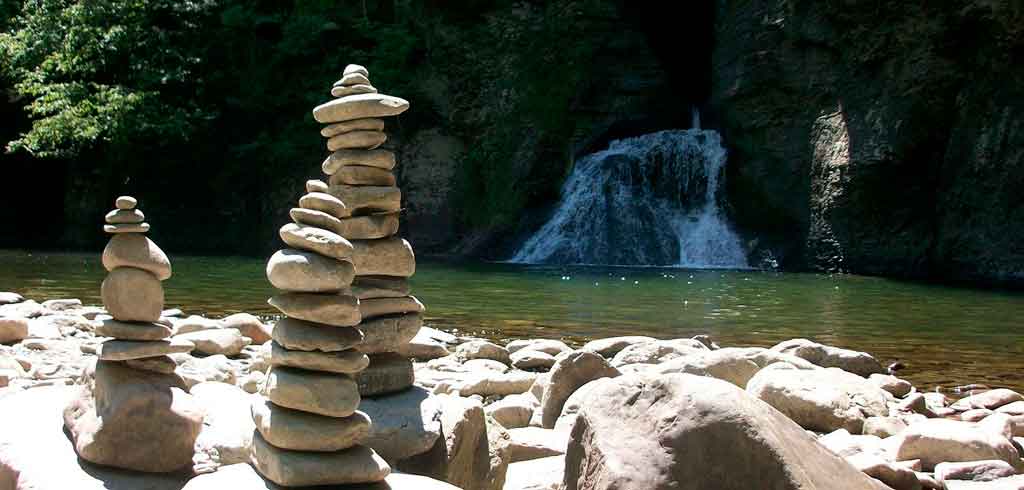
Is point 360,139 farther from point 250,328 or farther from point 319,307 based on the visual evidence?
point 250,328

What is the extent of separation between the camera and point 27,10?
24391 mm

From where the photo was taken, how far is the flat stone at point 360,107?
426 cm

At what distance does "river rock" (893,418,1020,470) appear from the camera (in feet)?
14.7

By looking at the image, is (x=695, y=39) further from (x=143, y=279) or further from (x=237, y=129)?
(x=143, y=279)

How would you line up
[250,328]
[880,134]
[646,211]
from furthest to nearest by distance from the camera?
[646,211], [880,134], [250,328]

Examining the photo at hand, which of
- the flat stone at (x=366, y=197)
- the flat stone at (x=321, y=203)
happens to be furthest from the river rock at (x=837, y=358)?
the flat stone at (x=321, y=203)

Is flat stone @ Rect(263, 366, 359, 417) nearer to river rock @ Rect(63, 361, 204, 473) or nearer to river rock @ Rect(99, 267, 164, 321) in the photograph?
river rock @ Rect(63, 361, 204, 473)

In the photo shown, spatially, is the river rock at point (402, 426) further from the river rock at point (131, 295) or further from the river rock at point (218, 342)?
the river rock at point (218, 342)

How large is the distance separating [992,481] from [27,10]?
81.6 ft

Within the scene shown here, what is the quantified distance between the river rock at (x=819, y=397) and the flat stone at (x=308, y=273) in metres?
3.06

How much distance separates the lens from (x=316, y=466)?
285 cm

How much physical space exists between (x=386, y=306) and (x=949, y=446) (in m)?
2.45

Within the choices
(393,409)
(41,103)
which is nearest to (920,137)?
(393,409)

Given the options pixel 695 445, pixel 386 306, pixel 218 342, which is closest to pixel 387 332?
pixel 386 306
